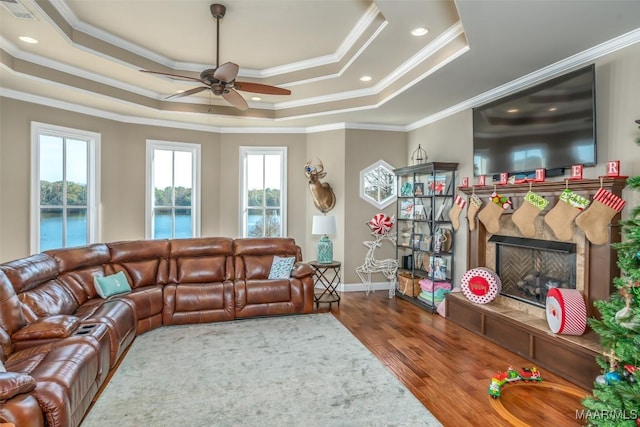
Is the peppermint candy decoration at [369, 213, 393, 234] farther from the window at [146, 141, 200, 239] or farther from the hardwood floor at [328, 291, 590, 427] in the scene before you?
the window at [146, 141, 200, 239]

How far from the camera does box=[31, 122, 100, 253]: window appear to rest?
4586 mm

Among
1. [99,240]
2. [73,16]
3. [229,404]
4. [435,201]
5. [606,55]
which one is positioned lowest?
[229,404]

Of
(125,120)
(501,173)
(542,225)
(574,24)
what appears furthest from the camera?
(125,120)

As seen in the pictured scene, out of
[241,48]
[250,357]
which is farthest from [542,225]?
[241,48]

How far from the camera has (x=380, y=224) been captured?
5852 millimetres

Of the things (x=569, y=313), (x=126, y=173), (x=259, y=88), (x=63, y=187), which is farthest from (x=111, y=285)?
(x=569, y=313)

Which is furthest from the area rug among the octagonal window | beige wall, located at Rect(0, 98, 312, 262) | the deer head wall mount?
the octagonal window

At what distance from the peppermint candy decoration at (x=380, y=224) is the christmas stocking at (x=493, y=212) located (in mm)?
1767

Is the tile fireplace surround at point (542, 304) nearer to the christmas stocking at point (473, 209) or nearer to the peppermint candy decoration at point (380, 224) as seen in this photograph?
the christmas stocking at point (473, 209)

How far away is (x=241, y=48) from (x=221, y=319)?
315 cm

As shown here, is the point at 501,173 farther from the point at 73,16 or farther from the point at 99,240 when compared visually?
the point at 99,240

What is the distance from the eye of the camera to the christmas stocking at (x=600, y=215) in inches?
115

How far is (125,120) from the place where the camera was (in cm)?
563

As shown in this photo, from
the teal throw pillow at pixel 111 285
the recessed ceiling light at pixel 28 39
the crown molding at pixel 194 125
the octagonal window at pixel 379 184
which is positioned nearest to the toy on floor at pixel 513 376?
the octagonal window at pixel 379 184
